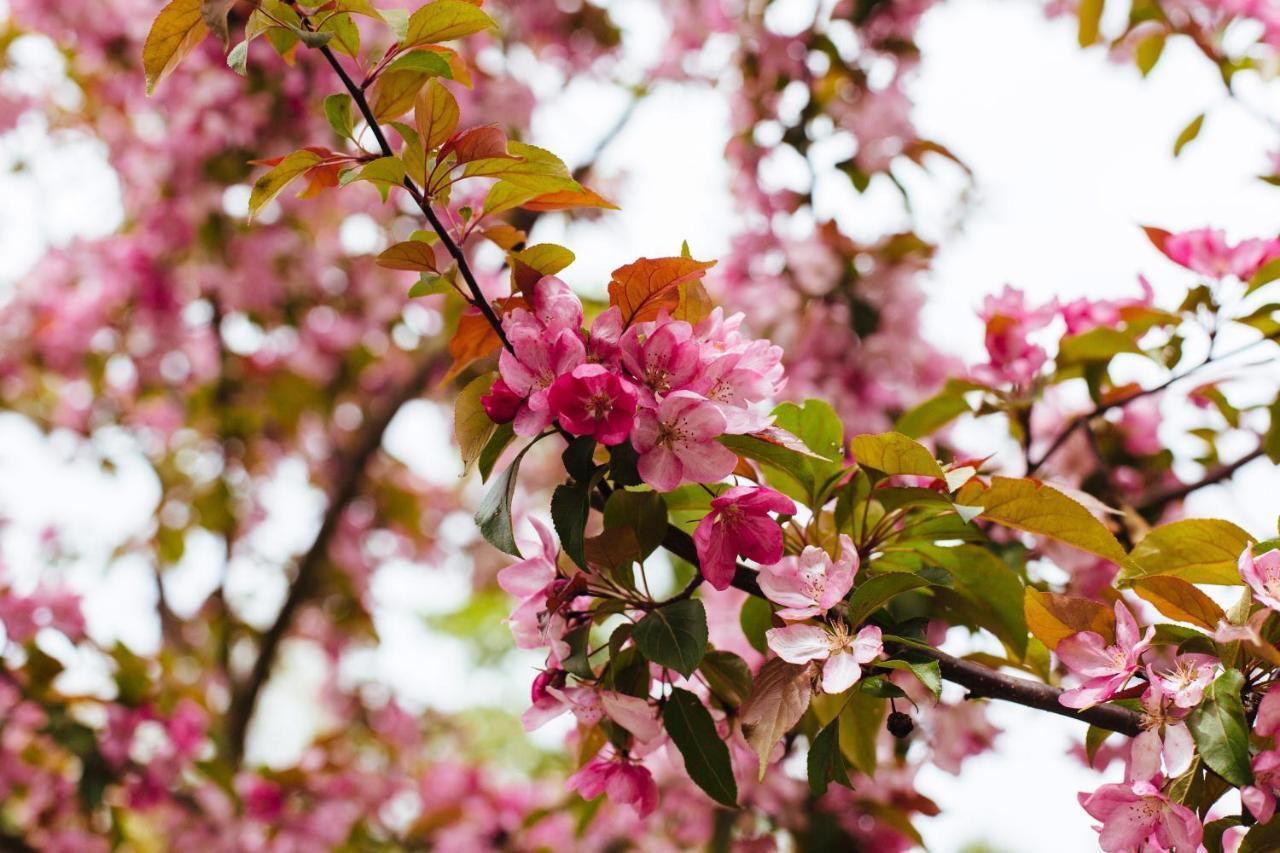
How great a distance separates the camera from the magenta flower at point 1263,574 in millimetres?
657

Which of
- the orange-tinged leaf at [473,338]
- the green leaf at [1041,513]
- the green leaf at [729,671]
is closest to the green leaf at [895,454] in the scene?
the green leaf at [1041,513]

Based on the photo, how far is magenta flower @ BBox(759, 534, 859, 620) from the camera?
69 cm

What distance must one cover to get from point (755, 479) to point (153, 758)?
5.12 feet

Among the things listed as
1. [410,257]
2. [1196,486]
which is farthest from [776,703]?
[1196,486]

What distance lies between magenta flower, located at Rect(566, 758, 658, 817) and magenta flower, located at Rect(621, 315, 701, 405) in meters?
0.28

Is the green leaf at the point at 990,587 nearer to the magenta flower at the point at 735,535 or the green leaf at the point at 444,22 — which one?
the magenta flower at the point at 735,535

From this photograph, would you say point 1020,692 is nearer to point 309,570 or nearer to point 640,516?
point 640,516

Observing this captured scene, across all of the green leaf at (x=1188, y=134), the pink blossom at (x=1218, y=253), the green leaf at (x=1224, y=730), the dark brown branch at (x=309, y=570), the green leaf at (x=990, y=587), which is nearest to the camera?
the green leaf at (x=1224, y=730)

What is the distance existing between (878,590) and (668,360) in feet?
0.62

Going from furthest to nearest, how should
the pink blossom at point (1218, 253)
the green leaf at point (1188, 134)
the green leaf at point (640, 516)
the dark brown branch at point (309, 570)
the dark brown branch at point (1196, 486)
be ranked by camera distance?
the dark brown branch at point (309, 570) < the green leaf at point (1188, 134) < the dark brown branch at point (1196, 486) < the pink blossom at point (1218, 253) < the green leaf at point (640, 516)

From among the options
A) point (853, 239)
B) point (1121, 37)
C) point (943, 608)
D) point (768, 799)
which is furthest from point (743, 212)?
point (943, 608)

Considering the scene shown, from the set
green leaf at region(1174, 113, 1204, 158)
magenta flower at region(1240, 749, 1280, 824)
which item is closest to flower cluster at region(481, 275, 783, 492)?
magenta flower at region(1240, 749, 1280, 824)

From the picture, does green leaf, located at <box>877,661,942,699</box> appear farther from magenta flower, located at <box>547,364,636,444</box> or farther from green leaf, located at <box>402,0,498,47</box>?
green leaf, located at <box>402,0,498,47</box>

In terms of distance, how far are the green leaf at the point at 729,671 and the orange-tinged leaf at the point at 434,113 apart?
397mm
